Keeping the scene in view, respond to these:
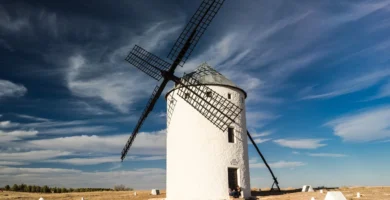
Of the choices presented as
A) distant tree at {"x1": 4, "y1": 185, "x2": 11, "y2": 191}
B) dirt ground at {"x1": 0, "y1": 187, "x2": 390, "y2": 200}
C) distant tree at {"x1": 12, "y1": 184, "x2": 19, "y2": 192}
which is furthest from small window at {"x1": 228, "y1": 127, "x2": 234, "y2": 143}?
distant tree at {"x1": 4, "y1": 185, "x2": 11, "y2": 191}

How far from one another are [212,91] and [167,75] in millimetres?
2927

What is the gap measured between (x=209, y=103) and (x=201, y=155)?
299 cm

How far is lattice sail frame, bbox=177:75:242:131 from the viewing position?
16.1 m

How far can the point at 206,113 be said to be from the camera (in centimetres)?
1630

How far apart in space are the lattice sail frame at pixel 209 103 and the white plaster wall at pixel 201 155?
320mm

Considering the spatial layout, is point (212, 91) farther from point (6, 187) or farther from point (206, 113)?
point (6, 187)

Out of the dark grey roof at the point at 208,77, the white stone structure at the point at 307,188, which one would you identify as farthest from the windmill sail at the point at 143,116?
the white stone structure at the point at 307,188

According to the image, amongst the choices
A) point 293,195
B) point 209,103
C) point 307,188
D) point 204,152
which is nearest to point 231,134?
point 204,152

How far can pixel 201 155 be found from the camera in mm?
15945

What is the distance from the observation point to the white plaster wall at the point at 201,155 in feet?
51.1

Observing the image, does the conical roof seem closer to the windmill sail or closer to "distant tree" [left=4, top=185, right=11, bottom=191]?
the windmill sail

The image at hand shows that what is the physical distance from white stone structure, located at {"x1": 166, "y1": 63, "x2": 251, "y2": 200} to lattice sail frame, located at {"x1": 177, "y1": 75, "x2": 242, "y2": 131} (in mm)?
302

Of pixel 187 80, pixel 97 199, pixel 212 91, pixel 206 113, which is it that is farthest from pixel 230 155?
pixel 97 199

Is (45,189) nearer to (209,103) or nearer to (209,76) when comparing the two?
(209,76)
